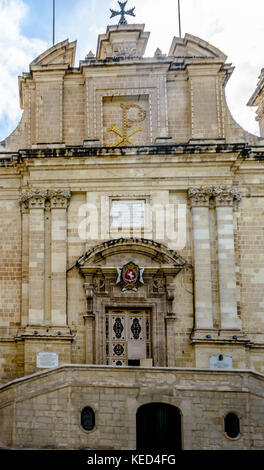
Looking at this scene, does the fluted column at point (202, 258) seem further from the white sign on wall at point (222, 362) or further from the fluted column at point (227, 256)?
the white sign on wall at point (222, 362)

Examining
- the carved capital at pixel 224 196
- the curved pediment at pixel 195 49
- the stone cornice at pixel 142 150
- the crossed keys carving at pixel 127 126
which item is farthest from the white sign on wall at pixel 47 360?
the curved pediment at pixel 195 49

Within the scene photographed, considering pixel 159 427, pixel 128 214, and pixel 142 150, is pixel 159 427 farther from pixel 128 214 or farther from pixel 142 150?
pixel 142 150

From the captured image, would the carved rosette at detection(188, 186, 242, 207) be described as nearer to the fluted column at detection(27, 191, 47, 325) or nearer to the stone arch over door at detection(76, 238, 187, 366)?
the stone arch over door at detection(76, 238, 187, 366)

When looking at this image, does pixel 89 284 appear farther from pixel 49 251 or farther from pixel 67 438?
pixel 67 438

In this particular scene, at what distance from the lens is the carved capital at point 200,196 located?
21.8 meters

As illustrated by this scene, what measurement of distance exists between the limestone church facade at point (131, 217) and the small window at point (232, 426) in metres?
3.17

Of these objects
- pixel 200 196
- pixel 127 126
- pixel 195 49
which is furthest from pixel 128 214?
pixel 195 49

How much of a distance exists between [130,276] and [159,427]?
543 centimetres

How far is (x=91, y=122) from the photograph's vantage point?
22.6 m

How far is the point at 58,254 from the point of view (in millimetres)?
21469

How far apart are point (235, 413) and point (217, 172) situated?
8121 mm

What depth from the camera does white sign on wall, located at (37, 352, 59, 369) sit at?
20.4 metres

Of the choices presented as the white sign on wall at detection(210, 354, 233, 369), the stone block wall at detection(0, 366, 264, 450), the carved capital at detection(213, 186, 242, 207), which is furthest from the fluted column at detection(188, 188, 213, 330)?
the stone block wall at detection(0, 366, 264, 450)

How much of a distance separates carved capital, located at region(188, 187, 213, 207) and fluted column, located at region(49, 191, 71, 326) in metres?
3.90
